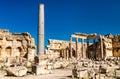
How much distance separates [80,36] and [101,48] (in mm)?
5190

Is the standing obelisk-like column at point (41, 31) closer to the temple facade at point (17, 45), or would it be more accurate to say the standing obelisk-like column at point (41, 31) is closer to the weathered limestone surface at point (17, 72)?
the weathered limestone surface at point (17, 72)

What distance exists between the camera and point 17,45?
1340 inches

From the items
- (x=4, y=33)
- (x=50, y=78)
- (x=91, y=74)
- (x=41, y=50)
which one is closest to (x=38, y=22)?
(x=41, y=50)

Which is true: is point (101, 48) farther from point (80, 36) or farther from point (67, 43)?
point (67, 43)

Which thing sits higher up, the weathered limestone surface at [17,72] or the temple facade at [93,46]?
the temple facade at [93,46]

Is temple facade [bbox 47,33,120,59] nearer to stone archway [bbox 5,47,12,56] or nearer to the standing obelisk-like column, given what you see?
stone archway [bbox 5,47,12,56]

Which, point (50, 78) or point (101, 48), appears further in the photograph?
point (101, 48)

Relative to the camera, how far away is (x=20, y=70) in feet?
43.6

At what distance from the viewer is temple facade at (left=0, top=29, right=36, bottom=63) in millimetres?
32469

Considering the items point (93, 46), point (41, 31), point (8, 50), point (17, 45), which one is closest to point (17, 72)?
point (41, 31)

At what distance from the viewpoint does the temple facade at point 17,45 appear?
32.5m

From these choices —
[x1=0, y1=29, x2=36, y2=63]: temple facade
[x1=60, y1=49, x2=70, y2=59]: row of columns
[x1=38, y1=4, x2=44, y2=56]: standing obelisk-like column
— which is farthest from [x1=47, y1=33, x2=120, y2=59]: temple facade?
[x1=38, y1=4, x2=44, y2=56]: standing obelisk-like column

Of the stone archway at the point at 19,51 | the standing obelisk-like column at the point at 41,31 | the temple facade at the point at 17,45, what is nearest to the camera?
the standing obelisk-like column at the point at 41,31

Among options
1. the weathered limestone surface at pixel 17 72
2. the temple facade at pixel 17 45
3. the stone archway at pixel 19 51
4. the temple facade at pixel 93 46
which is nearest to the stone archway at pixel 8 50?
the temple facade at pixel 17 45
